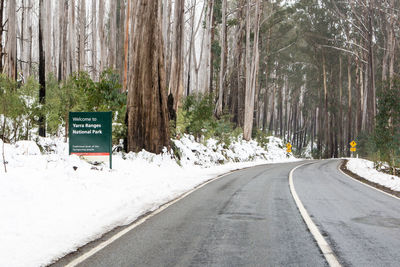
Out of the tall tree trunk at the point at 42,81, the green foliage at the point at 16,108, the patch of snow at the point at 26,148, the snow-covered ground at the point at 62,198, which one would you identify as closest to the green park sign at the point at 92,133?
the snow-covered ground at the point at 62,198

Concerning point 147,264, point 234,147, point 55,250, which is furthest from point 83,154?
point 234,147

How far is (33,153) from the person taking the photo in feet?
34.8

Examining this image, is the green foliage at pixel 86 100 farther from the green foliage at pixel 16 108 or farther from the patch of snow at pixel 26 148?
the patch of snow at pixel 26 148

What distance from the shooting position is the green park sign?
1181cm

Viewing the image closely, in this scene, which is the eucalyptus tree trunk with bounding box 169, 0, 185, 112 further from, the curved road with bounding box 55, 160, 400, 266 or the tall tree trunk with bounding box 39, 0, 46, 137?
the curved road with bounding box 55, 160, 400, 266

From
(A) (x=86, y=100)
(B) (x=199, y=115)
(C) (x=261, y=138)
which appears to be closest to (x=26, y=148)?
(A) (x=86, y=100)

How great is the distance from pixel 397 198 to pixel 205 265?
28.4ft

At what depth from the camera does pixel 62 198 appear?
7531mm

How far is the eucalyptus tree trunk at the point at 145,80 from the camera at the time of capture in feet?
53.4

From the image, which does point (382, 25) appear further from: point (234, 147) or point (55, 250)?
point (55, 250)

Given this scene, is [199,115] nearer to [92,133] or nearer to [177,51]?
[177,51]

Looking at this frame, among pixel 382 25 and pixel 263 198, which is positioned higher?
pixel 382 25

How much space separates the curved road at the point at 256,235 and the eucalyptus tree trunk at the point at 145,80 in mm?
7216

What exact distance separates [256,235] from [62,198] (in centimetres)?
386
